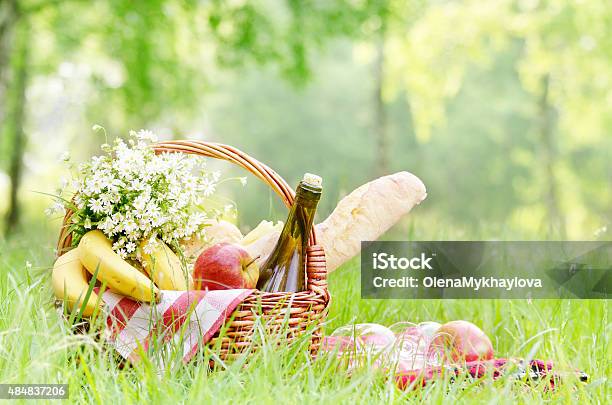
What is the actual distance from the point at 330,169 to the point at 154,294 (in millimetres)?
19737

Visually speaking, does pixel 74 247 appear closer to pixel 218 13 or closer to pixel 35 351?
pixel 35 351

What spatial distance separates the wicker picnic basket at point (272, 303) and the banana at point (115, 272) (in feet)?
0.71

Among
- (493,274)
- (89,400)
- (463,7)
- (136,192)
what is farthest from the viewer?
(463,7)

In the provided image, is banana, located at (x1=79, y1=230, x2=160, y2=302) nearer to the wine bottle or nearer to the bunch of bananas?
the bunch of bananas

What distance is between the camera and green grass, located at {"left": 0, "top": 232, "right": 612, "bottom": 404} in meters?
1.79

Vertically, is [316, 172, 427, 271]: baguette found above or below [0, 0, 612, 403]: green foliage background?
below

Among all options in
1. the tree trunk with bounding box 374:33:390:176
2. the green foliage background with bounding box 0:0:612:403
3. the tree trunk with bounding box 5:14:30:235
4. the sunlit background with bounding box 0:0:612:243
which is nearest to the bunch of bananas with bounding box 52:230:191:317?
the green foliage background with bounding box 0:0:612:403

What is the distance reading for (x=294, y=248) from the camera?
2410mm

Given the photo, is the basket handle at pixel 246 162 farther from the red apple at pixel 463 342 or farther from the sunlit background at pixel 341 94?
the red apple at pixel 463 342

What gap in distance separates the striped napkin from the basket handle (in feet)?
1.25

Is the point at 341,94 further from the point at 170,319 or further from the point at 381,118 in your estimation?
the point at 170,319

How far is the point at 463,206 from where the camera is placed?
22.0 m

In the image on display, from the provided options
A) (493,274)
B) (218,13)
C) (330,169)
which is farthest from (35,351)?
(330,169)
